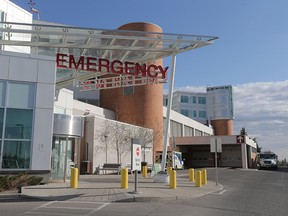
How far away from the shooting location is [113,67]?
24781mm

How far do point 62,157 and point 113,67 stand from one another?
7010 mm

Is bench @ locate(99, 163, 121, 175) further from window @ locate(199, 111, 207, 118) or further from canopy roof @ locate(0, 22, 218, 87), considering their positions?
window @ locate(199, 111, 207, 118)

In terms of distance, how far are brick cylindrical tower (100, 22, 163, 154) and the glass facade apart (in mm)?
29626

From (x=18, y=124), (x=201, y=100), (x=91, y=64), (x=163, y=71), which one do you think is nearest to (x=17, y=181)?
(x=18, y=124)

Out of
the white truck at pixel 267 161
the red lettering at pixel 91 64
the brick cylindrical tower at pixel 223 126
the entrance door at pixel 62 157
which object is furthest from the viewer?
the brick cylindrical tower at pixel 223 126

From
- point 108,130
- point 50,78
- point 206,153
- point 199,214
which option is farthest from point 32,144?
point 206,153

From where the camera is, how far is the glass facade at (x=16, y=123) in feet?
61.3

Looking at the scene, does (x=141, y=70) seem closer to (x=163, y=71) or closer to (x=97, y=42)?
(x=163, y=71)

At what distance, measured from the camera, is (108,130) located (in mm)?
35281

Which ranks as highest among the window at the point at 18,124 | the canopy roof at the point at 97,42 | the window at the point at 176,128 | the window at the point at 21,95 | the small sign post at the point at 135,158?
the canopy roof at the point at 97,42

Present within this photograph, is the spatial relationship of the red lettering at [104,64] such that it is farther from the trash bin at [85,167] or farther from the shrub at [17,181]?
the trash bin at [85,167]

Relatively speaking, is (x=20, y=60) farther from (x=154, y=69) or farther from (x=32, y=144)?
(x=154, y=69)

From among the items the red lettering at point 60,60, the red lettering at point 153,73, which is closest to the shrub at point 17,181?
the red lettering at point 60,60

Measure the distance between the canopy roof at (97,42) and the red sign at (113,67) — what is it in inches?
23.0
